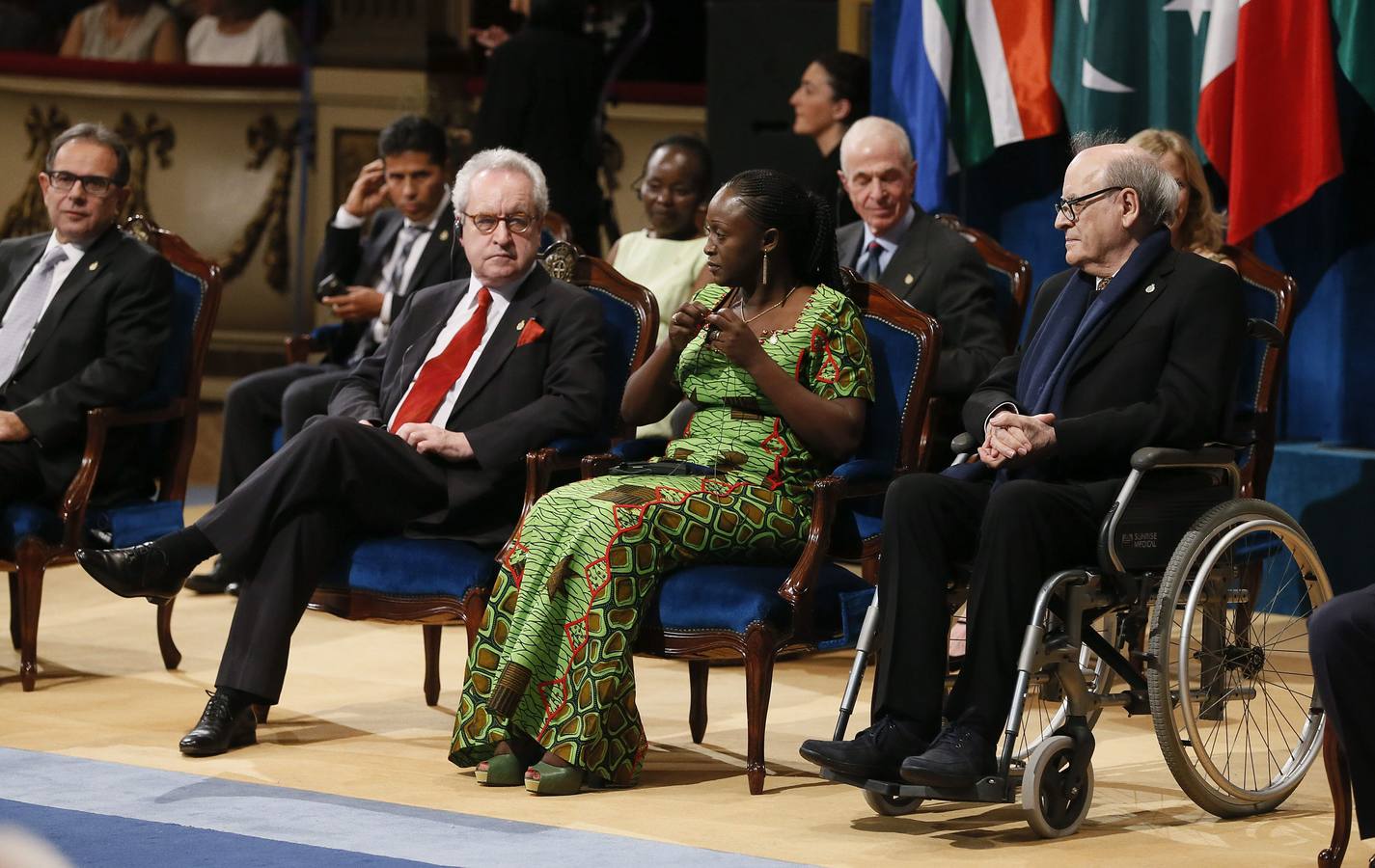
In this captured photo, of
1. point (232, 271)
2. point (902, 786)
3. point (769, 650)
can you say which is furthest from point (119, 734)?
point (232, 271)

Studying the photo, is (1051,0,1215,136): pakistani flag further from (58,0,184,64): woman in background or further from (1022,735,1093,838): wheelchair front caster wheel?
(58,0,184,64): woman in background

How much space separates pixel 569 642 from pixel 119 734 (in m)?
1.09

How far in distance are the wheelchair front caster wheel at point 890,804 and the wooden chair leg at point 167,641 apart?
205 centimetres

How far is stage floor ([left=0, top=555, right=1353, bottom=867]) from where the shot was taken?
11.6ft

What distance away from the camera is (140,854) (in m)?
3.32

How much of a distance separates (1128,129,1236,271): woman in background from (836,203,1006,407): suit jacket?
46cm

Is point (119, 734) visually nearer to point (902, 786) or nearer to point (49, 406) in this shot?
point (49, 406)

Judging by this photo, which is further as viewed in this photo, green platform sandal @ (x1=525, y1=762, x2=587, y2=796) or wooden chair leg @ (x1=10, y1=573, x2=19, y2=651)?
wooden chair leg @ (x1=10, y1=573, x2=19, y2=651)

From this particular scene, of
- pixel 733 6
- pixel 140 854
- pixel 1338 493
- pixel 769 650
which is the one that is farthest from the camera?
pixel 733 6

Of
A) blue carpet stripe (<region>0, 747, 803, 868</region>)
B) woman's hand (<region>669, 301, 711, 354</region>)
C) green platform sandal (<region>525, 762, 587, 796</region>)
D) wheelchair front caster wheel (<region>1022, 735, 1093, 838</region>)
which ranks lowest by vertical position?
blue carpet stripe (<region>0, 747, 803, 868</region>)

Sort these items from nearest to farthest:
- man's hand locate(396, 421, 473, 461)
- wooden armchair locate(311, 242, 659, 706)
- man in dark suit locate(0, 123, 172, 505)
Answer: wooden armchair locate(311, 242, 659, 706), man's hand locate(396, 421, 473, 461), man in dark suit locate(0, 123, 172, 505)

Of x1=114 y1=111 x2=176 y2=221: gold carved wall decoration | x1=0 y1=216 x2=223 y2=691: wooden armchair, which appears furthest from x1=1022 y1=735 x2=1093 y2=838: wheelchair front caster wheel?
x1=114 y1=111 x2=176 y2=221: gold carved wall decoration

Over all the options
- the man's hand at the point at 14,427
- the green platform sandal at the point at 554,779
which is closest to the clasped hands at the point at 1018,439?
the green platform sandal at the point at 554,779

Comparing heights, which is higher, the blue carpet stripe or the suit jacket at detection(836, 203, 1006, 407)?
the suit jacket at detection(836, 203, 1006, 407)
